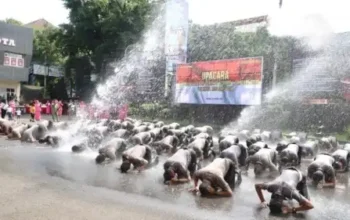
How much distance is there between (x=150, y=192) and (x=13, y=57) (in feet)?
124

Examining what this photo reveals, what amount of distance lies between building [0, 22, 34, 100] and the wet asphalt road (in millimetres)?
30615

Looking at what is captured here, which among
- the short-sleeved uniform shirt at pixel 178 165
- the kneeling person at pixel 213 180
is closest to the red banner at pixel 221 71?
the short-sleeved uniform shirt at pixel 178 165

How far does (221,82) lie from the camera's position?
29875 millimetres

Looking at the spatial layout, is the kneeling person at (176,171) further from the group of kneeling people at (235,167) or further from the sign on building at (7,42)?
the sign on building at (7,42)

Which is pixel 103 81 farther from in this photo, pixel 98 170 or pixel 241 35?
pixel 98 170

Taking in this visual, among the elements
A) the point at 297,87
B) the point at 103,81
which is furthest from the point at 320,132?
the point at 103,81

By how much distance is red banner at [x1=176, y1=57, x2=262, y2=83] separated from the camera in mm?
27719

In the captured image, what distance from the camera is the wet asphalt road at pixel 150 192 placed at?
341 inches

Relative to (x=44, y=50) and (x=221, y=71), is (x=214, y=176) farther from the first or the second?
(x=44, y=50)

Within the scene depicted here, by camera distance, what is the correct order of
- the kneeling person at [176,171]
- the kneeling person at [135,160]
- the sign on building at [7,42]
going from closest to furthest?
the kneeling person at [176,171] → the kneeling person at [135,160] → the sign on building at [7,42]

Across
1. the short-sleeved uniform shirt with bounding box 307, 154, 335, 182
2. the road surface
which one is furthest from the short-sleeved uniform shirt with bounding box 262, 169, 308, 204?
the short-sleeved uniform shirt with bounding box 307, 154, 335, 182

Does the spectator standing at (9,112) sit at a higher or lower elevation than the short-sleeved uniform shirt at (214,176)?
higher

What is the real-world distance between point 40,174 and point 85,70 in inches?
1580

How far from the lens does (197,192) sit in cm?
1016
